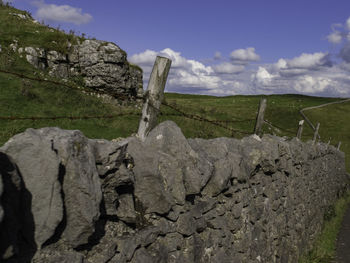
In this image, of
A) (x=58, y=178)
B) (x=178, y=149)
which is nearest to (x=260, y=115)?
(x=178, y=149)

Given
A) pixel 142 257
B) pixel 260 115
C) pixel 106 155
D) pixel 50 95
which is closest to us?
pixel 106 155

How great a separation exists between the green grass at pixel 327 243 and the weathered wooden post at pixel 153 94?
7194 mm

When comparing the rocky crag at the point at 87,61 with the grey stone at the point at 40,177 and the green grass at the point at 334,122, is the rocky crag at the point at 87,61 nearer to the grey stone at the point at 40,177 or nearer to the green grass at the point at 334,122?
the grey stone at the point at 40,177

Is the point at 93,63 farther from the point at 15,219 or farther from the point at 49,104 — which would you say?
the point at 15,219

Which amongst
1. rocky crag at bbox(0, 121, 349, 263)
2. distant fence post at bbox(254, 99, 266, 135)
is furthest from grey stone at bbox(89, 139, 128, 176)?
distant fence post at bbox(254, 99, 266, 135)

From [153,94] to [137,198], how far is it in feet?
4.22

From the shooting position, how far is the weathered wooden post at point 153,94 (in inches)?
154

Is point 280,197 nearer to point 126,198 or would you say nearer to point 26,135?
point 126,198

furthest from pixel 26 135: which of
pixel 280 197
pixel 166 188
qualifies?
pixel 280 197

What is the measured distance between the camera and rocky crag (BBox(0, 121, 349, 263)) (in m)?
2.23

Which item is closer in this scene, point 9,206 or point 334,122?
point 9,206

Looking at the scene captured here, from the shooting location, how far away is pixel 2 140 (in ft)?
27.7

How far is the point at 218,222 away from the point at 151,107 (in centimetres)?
199

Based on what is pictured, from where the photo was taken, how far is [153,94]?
392cm
